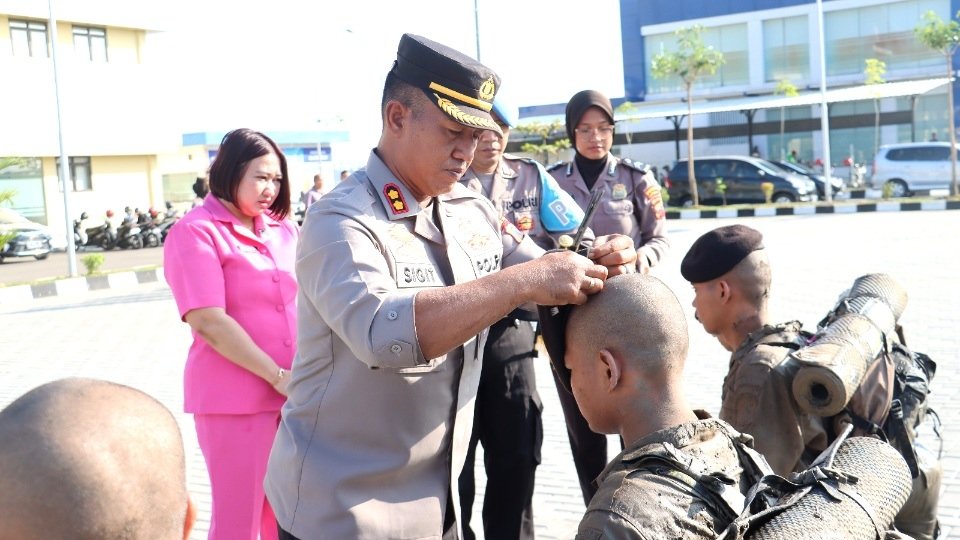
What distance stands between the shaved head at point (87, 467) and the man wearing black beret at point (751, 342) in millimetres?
1915

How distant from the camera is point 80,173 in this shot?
34344mm

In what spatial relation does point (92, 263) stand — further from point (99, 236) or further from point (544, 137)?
point (544, 137)

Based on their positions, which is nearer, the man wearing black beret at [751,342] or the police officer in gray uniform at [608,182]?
the man wearing black beret at [751,342]

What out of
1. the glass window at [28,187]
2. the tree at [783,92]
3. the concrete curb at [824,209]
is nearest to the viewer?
the concrete curb at [824,209]

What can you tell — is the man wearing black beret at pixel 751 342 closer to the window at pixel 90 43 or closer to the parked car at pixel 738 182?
the parked car at pixel 738 182

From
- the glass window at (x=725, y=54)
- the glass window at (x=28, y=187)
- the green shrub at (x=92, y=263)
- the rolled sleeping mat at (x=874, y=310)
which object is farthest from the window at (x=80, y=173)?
the rolled sleeping mat at (x=874, y=310)

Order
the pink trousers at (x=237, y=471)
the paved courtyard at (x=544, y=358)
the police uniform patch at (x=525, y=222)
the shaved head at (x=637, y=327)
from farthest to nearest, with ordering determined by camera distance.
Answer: the paved courtyard at (x=544, y=358), the police uniform patch at (x=525, y=222), the pink trousers at (x=237, y=471), the shaved head at (x=637, y=327)

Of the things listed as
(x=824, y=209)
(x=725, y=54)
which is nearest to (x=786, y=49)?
(x=725, y=54)

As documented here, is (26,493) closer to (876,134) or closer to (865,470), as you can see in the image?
(865,470)

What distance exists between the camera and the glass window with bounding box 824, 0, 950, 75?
43.5 m

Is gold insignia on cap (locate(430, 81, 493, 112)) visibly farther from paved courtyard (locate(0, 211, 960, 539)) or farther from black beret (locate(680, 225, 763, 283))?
black beret (locate(680, 225, 763, 283))

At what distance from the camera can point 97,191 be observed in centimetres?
3469

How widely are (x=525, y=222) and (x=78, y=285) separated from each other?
656 inches

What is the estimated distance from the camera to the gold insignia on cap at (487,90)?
8.69 feet
